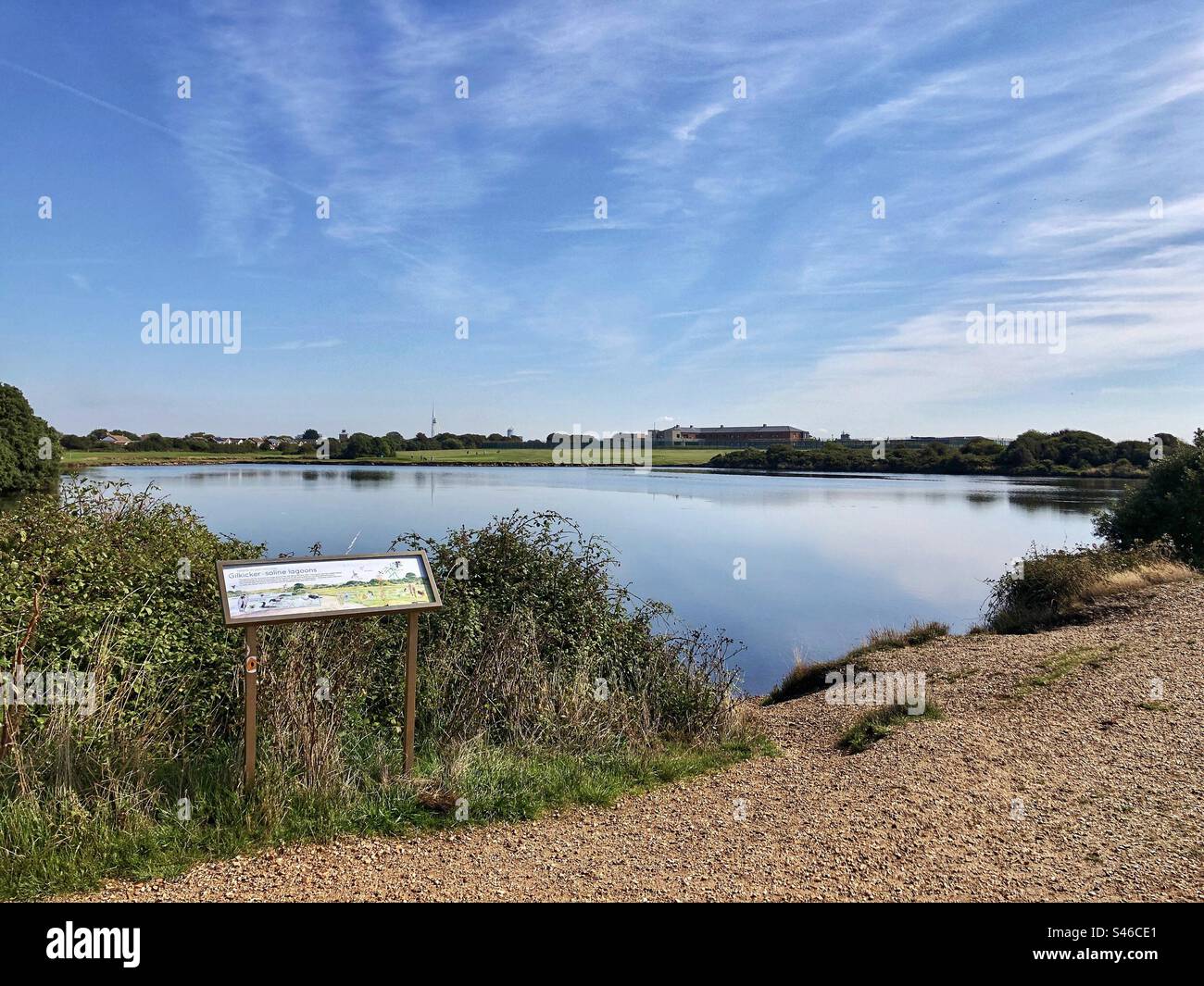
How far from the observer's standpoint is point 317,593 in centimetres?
493

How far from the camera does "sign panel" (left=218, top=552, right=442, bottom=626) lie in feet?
15.3

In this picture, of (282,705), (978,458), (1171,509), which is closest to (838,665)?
(282,705)

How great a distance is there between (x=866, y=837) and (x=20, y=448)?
55930 mm

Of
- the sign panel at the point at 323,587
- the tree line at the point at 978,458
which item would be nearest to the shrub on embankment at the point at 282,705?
the sign panel at the point at 323,587

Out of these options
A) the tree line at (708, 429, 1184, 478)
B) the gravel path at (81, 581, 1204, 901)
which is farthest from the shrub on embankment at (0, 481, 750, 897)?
the tree line at (708, 429, 1184, 478)

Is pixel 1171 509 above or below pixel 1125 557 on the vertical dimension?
above

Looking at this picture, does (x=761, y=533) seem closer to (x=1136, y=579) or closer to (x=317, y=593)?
(x=1136, y=579)

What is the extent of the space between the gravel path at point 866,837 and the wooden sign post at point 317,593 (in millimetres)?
961

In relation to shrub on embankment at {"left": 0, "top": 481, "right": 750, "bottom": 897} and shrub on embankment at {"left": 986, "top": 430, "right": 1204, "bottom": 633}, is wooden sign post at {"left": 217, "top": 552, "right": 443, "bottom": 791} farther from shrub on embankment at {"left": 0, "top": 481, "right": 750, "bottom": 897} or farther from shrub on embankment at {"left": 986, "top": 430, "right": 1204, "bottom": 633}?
shrub on embankment at {"left": 986, "top": 430, "right": 1204, "bottom": 633}

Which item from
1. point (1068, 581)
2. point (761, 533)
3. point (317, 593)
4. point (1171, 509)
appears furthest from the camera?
point (761, 533)

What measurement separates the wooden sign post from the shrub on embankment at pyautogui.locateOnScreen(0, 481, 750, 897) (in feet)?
1.17

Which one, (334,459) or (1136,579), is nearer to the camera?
(1136,579)

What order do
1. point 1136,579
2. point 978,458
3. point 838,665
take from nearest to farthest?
point 838,665
point 1136,579
point 978,458
